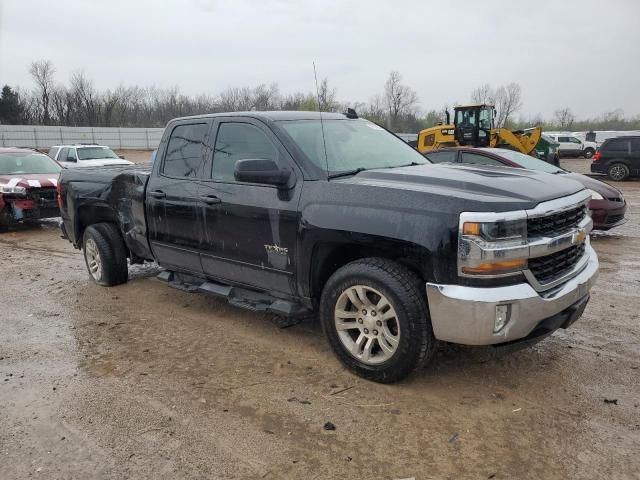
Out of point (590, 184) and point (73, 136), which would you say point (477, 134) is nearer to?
point (590, 184)

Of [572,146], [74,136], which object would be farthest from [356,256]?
[74,136]

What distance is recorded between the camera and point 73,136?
53.7 metres

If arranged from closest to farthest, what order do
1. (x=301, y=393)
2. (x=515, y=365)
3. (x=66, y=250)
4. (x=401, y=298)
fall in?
(x=401, y=298) → (x=301, y=393) → (x=515, y=365) → (x=66, y=250)

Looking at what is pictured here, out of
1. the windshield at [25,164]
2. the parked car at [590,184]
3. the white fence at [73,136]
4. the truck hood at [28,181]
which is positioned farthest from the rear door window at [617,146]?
the white fence at [73,136]

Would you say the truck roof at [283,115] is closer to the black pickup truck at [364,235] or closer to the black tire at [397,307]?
the black pickup truck at [364,235]

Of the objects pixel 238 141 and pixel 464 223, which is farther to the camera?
pixel 238 141

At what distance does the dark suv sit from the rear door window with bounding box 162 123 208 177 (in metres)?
19.0

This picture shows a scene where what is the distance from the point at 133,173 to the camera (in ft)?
18.5

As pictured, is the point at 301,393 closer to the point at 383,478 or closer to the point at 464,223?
the point at 383,478

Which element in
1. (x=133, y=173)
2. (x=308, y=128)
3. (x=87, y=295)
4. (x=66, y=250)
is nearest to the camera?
(x=308, y=128)

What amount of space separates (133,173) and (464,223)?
3.81 meters

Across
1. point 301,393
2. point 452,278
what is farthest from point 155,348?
point 452,278

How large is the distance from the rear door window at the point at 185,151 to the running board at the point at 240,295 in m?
1.02

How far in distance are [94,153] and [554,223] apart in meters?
18.3
